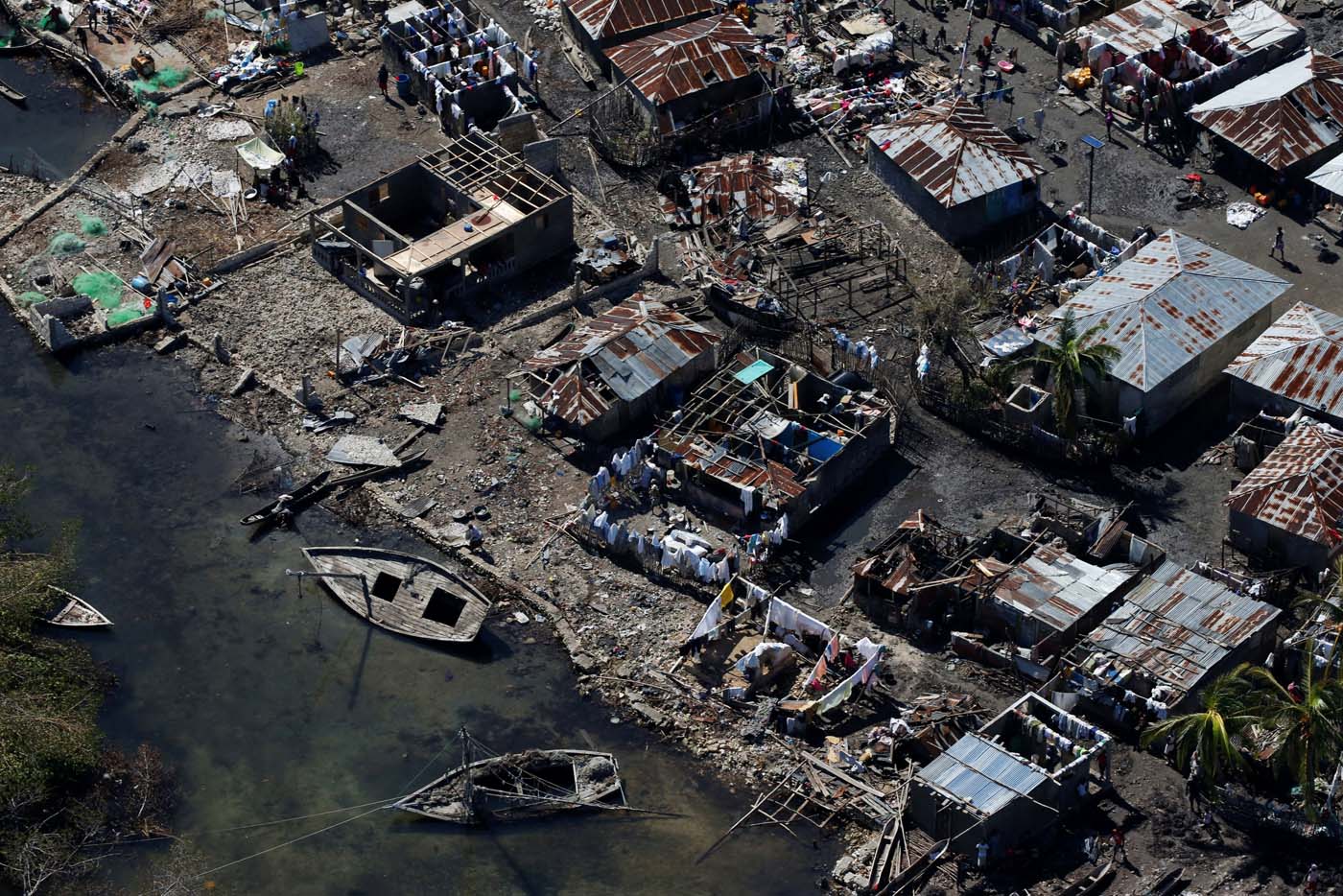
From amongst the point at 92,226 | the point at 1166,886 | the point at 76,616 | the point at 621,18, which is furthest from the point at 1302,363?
the point at 92,226

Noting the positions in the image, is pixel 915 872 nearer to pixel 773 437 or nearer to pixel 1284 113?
pixel 773 437

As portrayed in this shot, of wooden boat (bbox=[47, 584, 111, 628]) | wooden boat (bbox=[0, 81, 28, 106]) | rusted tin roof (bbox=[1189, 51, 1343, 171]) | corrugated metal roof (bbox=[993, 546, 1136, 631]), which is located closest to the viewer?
corrugated metal roof (bbox=[993, 546, 1136, 631])

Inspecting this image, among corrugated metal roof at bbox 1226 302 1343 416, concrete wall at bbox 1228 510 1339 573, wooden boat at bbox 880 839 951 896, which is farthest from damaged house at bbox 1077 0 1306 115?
wooden boat at bbox 880 839 951 896

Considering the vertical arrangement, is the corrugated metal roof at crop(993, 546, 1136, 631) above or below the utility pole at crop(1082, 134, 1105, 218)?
below

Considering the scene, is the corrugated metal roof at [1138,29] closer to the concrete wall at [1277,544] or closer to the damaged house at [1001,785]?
the concrete wall at [1277,544]

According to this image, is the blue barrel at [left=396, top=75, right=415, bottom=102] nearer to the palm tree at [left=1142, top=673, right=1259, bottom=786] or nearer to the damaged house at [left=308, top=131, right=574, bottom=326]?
the damaged house at [left=308, top=131, right=574, bottom=326]

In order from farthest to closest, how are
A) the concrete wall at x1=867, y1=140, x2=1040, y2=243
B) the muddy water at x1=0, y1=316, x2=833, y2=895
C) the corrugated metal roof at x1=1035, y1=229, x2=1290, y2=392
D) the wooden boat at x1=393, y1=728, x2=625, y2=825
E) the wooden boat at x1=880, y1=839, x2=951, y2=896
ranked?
1. the concrete wall at x1=867, y1=140, x2=1040, y2=243
2. the corrugated metal roof at x1=1035, y1=229, x2=1290, y2=392
3. the wooden boat at x1=393, y1=728, x2=625, y2=825
4. the muddy water at x1=0, y1=316, x2=833, y2=895
5. the wooden boat at x1=880, y1=839, x2=951, y2=896
